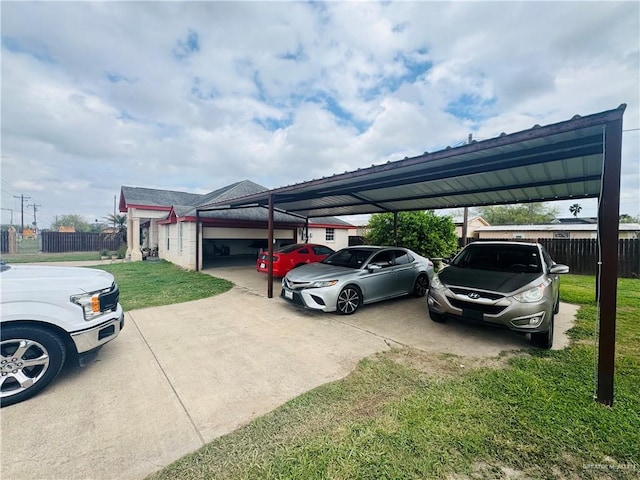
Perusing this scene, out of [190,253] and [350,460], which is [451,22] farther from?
[190,253]

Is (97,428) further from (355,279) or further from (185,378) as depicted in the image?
(355,279)

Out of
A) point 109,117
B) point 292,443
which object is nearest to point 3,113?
point 109,117

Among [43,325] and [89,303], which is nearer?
[43,325]

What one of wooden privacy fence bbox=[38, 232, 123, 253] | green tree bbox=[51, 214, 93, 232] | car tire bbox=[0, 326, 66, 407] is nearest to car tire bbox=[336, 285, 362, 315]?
car tire bbox=[0, 326, 66, 407]

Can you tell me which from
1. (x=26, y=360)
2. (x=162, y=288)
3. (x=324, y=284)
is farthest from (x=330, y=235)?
(x=26, y=360)

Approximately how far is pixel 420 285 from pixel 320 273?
10.5 ft

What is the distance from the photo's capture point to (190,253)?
1259cm

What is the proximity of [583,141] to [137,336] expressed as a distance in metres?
7.27

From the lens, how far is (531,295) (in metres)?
3.95

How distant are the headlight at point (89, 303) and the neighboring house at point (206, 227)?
9799mm

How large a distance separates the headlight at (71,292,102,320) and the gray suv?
4901 mm

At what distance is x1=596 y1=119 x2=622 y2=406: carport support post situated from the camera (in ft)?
8.87

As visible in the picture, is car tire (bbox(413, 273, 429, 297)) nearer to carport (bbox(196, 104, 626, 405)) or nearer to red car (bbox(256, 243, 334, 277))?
carport (bbox(196, 104, 626, 405))

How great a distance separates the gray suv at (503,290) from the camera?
12.8 feet
